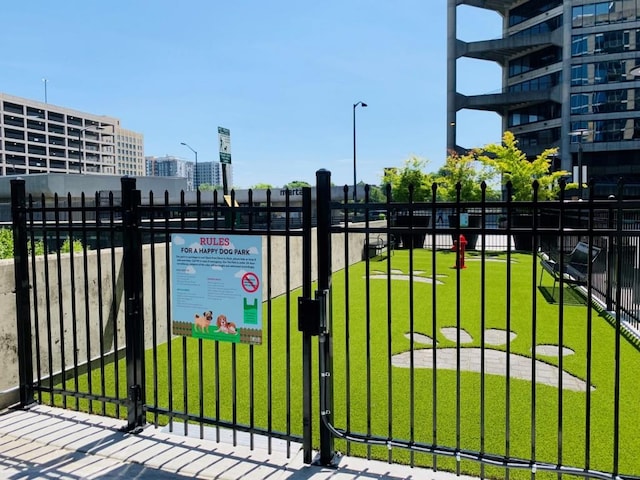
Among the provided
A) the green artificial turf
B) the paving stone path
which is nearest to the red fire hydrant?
the green artificial turf

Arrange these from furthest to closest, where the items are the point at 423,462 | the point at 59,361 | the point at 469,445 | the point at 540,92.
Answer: the point at 540,92 < the point at 59,361 < the point at 469,445 < the point at 423,462

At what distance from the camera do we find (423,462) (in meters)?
4.09

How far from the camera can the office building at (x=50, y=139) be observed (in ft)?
371

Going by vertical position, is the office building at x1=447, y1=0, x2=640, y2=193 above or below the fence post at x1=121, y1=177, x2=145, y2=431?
above

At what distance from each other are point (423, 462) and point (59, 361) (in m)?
4.45

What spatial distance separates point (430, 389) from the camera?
5746 mm

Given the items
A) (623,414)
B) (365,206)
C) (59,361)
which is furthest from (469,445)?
(59,361)

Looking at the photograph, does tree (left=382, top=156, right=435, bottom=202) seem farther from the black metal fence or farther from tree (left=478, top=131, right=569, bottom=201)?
the black metal fence

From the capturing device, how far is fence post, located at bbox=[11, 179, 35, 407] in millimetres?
5199

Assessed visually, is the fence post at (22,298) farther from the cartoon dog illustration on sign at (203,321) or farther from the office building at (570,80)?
the office building at (570,80)

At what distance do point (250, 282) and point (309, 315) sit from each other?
0.64 metres

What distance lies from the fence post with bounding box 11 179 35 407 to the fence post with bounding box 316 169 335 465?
128 inches

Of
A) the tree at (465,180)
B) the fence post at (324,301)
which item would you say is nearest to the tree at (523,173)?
the tree at (465,180)

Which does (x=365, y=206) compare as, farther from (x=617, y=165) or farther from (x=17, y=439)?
(x=617, y=165)
